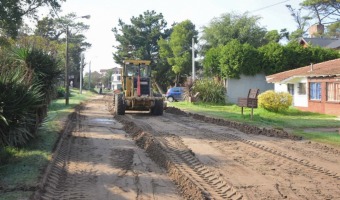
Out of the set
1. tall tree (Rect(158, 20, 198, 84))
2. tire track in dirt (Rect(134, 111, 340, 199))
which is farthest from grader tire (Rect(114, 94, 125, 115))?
tall tree (Rect(158, 20, 198, 84))

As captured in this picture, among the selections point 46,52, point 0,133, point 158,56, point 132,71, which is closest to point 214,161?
point 0,133

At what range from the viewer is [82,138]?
510 inches

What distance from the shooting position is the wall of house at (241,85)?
36781mm

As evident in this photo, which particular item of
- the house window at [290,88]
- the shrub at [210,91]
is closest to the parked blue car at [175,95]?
the shrub at [210,91]

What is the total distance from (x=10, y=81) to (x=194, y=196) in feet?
17.6

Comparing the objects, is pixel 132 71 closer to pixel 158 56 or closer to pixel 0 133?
pixel 0 133

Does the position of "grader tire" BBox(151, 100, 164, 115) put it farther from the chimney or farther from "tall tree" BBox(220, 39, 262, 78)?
the chimney

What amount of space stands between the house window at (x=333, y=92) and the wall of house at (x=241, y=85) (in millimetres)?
12567

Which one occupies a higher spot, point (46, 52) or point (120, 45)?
point (120, 45)

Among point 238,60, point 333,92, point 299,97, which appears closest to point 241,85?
point 238,60

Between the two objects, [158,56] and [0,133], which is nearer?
[0,133]

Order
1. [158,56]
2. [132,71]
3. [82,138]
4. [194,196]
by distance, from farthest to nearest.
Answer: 1. [158,56]
2. [132,71]
3. [82,138]
4. [194,196]

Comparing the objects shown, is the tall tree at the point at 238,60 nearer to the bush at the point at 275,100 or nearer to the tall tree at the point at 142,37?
the bush at the point at 275,100

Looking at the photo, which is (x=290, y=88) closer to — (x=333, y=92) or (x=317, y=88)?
(x=317, y=88)
